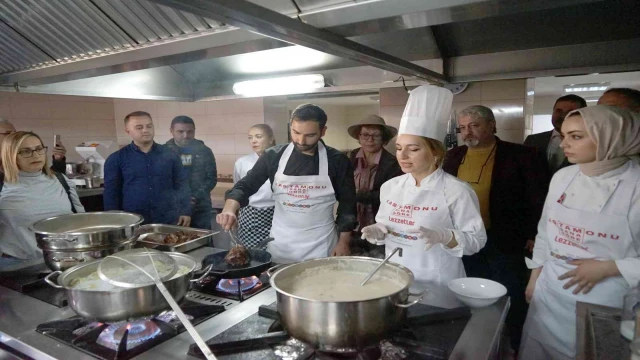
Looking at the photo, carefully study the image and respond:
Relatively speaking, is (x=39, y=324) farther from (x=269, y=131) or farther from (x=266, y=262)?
(x=269, y=131)

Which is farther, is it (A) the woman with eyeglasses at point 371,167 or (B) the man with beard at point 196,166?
(B) the man with beard at point 196,166

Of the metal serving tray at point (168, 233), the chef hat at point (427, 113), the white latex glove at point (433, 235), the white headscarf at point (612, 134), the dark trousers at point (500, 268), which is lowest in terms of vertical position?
the dark trousers at point (500, 268)

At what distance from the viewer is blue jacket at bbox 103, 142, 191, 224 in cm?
265

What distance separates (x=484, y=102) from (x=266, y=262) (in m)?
2.26

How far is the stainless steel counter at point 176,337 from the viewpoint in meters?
0.98

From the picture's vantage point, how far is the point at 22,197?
2.03m

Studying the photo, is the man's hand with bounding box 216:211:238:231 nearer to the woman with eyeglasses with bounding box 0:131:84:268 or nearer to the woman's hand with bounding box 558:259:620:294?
the woman with eyeglasses with bounding box 0:131:84:268

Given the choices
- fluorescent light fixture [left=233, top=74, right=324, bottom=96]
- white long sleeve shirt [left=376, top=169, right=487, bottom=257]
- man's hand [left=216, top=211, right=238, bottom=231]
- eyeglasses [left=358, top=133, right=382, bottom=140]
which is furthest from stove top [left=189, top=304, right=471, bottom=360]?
fluorescent light fixture [left=233, top=74, right=324, bottom=96]

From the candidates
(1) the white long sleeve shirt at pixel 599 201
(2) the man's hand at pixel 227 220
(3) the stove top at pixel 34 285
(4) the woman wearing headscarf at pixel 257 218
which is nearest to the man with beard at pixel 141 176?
(4) the woman wearing headscarf at pixel 257 218

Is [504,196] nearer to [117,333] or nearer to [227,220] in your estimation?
[227,220]

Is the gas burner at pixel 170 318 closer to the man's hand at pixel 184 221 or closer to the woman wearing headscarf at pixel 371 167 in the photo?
the woman wearing headscarf at pixel 371 167

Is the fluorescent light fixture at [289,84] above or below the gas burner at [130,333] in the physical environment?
above

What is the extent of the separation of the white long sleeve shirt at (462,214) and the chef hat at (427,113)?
0.18 metres

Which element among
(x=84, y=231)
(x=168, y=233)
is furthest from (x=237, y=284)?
(x=168, y=233)
